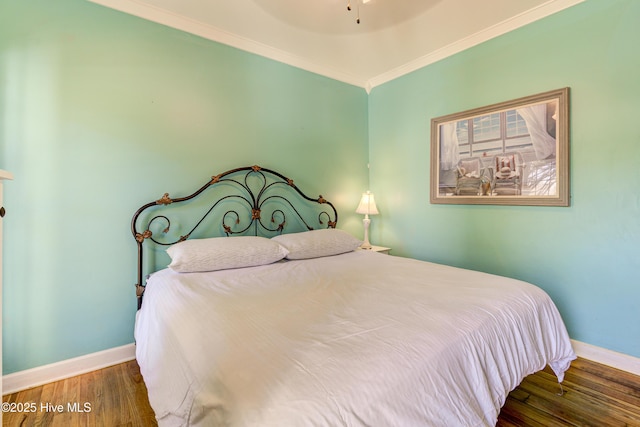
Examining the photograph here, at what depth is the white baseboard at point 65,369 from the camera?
1.80 m

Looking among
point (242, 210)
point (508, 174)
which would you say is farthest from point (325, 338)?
point (508, 174)

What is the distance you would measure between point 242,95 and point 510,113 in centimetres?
234

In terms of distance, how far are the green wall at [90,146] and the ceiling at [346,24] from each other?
0.50ft

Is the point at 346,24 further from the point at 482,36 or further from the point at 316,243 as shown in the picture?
the point at 316,243

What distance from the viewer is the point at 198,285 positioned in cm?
172

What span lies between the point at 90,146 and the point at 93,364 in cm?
151

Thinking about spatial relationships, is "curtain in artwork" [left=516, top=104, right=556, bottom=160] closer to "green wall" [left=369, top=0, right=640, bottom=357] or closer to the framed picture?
the framed picture

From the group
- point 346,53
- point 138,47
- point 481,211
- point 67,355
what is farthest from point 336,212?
point 67,355

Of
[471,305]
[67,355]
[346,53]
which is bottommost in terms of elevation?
[67,355]

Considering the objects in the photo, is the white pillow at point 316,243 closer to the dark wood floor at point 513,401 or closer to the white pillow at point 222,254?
the white pillow at point 222,254

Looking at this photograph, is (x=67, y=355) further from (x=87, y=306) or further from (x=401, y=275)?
(x=401, y=275)

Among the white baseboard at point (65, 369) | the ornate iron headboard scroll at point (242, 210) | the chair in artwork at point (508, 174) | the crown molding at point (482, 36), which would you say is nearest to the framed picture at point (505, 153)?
the chair in artwork at point (508, 174)

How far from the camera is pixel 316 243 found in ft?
8.16

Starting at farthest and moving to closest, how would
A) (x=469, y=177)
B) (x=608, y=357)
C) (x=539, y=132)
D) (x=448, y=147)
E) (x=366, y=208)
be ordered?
1. (x=366, y=208)
2. (x=448, y=147)
3. (x=469, y=177)
4. (x=539, y=132)
5. (x=608, y=357)
